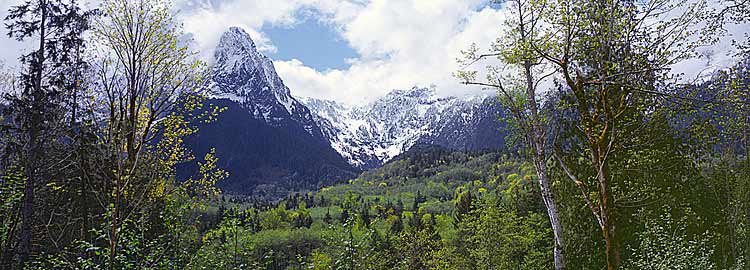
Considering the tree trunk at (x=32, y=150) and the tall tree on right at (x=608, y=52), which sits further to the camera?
the tree trunk at (x=32, y=150)

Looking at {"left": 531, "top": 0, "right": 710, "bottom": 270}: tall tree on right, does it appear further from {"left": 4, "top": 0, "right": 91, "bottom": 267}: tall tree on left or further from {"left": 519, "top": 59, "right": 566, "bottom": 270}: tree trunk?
{"left": 4, "top": 0, "right": 91, "bottom": 267}: tall tree on left

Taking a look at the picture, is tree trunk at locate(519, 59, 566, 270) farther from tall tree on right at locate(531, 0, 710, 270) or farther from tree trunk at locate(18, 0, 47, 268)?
tree trunk at locate(18, 0, 47, 268)

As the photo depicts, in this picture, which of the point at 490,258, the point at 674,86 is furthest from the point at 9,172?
the point at 490,258

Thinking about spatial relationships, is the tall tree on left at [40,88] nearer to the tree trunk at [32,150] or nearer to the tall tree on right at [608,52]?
the tree trunk at [32,150]

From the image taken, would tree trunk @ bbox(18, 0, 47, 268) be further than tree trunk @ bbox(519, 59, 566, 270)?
Yes

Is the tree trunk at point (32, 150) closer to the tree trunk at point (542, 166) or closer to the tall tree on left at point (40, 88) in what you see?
the tall tree on left at point (40, 88)

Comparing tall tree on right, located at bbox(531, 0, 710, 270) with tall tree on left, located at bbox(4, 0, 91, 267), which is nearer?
tall tree on right, located at bbox(531, 0, 710, 270)

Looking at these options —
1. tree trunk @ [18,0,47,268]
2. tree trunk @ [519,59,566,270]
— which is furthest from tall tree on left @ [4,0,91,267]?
tree trunk @ [519,59,566,270]

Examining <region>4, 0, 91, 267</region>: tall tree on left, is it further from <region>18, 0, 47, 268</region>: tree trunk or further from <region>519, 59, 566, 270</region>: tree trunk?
<region>519, 59, 566, 270</region>: tree trunk

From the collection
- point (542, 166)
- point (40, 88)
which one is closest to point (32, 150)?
point (40, 88)

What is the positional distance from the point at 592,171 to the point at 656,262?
16.0 ft

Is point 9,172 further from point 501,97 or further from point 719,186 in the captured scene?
point 719,186

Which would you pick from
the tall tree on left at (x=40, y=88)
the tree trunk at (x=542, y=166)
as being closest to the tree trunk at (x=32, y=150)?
the tall tree on left at (x=40, y=88)

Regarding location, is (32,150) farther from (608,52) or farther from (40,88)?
(608,52)
